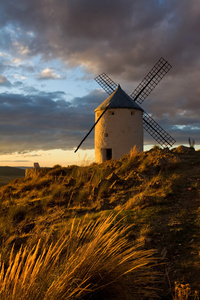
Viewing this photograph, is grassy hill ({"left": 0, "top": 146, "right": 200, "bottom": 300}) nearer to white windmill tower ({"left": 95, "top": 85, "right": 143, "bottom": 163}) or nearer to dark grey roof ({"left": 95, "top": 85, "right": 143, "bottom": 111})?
white windmill tower ({"left": 95, "top": 85, "right": 143, "bottom": 163})

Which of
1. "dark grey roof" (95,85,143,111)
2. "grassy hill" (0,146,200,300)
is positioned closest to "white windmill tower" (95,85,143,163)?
"dark grey roof" (95,85,143,111)

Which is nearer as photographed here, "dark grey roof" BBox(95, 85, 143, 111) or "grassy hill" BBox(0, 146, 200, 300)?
"grassy hill" BBox(0, 146, 200, 300)

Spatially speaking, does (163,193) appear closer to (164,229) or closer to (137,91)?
(164,229)

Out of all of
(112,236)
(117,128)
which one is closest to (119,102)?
(117,128)

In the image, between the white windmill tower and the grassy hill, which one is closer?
the grassy hill

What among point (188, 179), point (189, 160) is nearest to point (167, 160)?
point (189, 160)

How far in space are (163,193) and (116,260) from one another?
4.01m

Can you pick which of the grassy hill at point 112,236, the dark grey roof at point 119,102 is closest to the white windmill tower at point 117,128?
the dark grey roof at point 119,102

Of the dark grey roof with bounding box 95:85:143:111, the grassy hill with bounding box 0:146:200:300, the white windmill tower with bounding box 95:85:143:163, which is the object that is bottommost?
the grassy hill with bounding box 0:146:200:300

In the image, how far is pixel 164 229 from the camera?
16.2ft

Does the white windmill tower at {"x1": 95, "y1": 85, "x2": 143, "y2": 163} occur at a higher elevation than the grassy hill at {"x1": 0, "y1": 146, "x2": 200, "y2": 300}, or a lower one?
higher

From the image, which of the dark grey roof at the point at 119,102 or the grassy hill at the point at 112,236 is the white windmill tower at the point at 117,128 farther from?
the grassy hill at the point at 112,236

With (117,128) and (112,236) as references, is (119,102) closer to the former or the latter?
(117,128)

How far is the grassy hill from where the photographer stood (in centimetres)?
270
